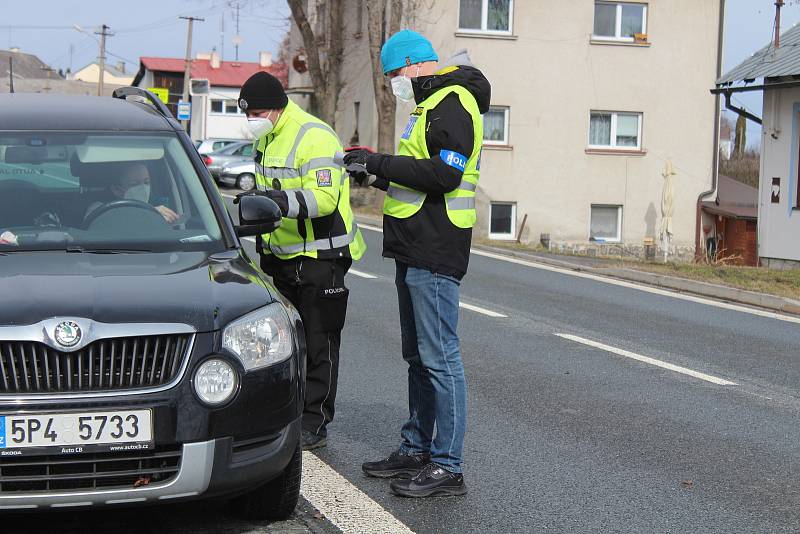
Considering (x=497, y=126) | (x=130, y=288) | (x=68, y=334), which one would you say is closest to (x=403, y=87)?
(x=130, y=288)

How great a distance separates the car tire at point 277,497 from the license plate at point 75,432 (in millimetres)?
756

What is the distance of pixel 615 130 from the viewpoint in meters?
32.5

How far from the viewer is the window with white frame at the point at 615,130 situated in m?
32.3

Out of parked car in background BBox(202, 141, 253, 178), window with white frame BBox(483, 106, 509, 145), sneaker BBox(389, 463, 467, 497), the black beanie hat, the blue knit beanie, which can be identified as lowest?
sneaker BBox(389, 463, 467, 497)

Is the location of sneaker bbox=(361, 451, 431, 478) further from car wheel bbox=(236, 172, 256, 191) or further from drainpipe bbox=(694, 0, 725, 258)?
car wheel bbox=(236, 172, 256, 191)

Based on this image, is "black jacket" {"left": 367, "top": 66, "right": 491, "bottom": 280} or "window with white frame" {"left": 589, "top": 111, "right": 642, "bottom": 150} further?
"window with white frame" {"left": 589, "top": 111, "right": 642, "bottom": 150}

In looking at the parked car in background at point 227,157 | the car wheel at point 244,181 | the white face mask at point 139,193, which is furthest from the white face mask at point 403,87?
the parked car in background at point 227,157

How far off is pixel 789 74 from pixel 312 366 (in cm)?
1753

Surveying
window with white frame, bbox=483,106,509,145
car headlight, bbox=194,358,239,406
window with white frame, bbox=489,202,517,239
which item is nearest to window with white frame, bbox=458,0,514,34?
window with white frame, bbox=483,106,509,145

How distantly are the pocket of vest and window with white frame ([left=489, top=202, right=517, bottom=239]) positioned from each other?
25916 mm

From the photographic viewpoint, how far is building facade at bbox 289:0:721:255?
103 ft

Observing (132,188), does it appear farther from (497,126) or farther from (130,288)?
(497,126)

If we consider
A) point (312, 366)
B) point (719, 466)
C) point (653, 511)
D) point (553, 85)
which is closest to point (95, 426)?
point (312, 366)

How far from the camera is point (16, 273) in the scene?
4473 mm
